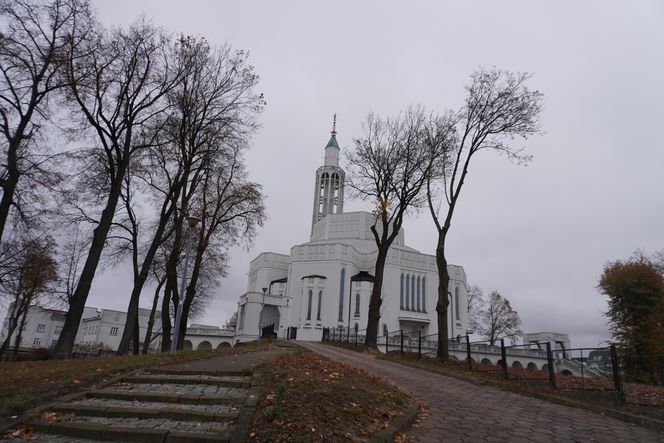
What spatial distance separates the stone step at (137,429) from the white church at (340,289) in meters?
41.2

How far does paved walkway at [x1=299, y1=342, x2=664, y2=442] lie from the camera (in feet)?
20.4

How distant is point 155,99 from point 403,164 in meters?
12.4

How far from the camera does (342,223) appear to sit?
64875mm

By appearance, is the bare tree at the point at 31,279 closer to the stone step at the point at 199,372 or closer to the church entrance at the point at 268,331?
the stone step at the point at 199,372

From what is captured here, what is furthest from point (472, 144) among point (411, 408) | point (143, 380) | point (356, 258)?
point (356, 258)

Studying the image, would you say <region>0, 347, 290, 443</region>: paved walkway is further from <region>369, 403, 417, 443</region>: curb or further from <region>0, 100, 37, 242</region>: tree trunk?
<region>0, 100, 37, 242</region>: tree trunk

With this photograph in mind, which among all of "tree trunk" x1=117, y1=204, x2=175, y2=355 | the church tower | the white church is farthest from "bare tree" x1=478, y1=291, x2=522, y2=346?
"tree trunk" x1=117, y1=204, x2=175, y2=355

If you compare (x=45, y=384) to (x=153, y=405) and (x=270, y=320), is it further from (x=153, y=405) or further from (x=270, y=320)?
(x=270, y=320)

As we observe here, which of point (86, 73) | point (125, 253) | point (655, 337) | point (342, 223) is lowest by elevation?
point (655, 337)

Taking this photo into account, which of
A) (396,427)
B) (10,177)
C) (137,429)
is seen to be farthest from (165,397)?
(10,177)

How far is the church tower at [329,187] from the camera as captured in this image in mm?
71188

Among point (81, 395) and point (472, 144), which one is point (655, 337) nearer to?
point (472, 144)

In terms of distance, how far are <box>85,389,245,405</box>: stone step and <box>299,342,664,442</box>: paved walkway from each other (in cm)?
281

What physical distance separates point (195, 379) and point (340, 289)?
4578 centimetres
